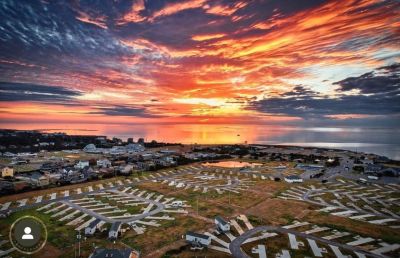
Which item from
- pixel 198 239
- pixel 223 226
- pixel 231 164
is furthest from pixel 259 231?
pixel 231 164

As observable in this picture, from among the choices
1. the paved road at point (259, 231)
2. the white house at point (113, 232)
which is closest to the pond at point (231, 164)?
the paved road at point (259, 231)

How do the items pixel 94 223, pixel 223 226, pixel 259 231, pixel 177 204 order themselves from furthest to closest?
1. pixel 177 204
2. pixel 94 223
3. pixel 259 231
4. pixel 223 226

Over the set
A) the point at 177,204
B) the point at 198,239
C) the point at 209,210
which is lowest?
the point at 198,239

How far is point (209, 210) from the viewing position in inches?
1674

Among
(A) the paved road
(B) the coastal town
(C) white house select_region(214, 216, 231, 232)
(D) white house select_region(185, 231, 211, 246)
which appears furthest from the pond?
(D) white house select_region(185, 231, 211, 246)

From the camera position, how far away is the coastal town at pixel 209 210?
3028 centimetres

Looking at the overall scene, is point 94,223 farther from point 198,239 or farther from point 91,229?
point 198,239

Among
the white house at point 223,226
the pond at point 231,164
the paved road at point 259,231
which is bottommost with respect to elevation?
the paved road at point 259,231

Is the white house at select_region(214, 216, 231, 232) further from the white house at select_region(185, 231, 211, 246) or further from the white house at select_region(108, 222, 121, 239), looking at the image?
the white house at select_region(108, 222, 121, 239)

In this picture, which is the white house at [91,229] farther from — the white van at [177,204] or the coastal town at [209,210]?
the white van at [177,204]

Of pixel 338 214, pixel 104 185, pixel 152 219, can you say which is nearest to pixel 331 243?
pixel 338 214

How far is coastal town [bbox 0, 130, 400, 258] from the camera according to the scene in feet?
99.3

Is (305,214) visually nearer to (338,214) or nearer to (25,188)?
(338,214)

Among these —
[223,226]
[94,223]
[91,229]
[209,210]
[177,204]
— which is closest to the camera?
[91,229]
